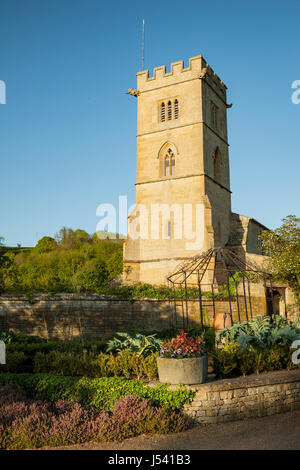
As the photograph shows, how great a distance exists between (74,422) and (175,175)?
22191 mm

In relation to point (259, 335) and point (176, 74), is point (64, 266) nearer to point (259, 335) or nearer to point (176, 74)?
point (176, 74)

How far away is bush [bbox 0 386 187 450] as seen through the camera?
249 inches

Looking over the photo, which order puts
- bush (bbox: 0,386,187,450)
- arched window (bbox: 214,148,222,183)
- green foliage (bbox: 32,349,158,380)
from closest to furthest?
bush (bbox: 0,386,187,450)
green foliage (bbox: 32,349,158,380)
arched window (bbox: 214,148,222,183)

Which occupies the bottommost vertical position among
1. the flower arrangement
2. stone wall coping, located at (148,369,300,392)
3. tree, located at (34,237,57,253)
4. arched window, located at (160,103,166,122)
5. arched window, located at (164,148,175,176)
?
stone wall coping, located at (148,369,300,392)

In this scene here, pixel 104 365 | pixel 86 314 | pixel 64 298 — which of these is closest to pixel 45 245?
pixel 86 314

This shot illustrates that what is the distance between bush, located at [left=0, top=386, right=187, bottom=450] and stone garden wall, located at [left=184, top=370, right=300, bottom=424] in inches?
23.1

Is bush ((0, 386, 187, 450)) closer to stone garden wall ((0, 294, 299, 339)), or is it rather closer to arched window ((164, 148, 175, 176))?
stone garden wall ((0, 294, 299, 339))

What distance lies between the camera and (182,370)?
768 cm

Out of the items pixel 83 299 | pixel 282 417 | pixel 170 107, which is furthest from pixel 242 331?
pixel 170 107

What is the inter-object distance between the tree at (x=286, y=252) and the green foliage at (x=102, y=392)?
48.6 ft

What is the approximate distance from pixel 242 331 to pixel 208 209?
15.6 metres

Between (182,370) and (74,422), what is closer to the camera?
(74,422)

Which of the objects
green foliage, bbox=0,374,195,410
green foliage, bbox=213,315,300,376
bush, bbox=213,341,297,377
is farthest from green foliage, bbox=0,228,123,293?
bush, bbox=213,341,297,377

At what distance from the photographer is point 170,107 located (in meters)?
28.6
